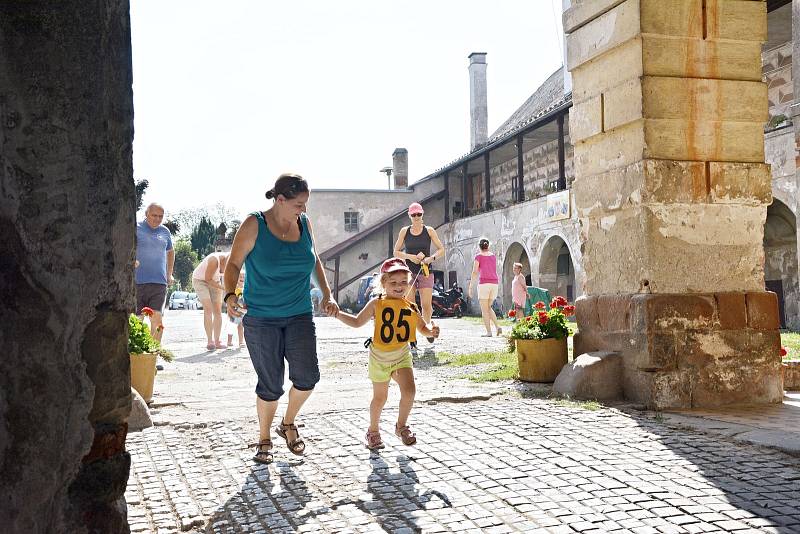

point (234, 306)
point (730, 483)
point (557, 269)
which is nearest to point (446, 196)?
point (557, 269)

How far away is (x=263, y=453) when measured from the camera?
3973mm

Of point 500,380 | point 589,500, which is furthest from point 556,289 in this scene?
point 589,500

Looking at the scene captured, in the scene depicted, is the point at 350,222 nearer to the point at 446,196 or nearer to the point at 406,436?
the point at 446,196

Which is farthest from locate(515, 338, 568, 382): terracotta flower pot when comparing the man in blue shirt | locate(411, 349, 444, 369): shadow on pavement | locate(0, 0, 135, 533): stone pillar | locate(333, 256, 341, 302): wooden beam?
locate(333, 256, 341, 302): wooden beam

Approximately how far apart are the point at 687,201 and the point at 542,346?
5.48 ft

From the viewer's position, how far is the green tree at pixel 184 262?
241 ft

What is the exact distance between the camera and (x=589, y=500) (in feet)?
10.2

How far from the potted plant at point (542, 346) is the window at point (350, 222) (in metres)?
28.8

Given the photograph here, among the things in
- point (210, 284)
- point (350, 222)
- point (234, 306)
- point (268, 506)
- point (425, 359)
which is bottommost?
point (268, 506)

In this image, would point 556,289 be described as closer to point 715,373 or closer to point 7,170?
point 715,373

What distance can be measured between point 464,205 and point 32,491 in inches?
1169

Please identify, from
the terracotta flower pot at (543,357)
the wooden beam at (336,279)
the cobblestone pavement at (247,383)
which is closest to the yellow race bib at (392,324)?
the cobblestone pavement at (247,383)

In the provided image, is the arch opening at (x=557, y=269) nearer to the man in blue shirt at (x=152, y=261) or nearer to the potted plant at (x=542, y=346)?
the man in blue shirt at (x=152, y=261)

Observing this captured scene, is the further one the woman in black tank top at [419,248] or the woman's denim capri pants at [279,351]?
the woman in black tank top at [419,248]
